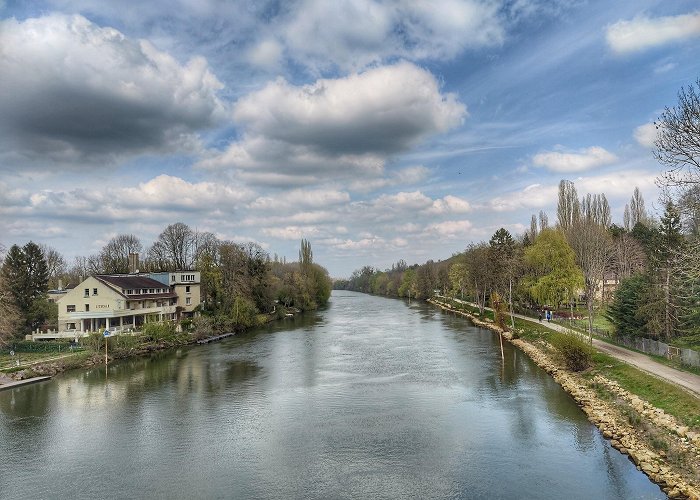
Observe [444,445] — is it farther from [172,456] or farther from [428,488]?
[172,456]

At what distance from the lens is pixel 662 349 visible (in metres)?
29.5

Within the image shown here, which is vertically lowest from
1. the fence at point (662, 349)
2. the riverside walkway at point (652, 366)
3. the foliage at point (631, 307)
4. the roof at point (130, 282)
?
the riverside walkway at point (652, 366)

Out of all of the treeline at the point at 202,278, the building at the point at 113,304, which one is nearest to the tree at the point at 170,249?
the treeline at the point at 202,278

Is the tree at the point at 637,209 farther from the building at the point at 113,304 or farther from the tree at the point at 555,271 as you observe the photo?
the building at the point at 113,304

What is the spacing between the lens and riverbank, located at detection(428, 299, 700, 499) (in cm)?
1606

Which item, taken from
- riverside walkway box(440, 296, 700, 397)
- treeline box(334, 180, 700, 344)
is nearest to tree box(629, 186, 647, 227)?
treeline box(334, 180, 700, 344)

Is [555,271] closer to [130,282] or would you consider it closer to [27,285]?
[130,282]

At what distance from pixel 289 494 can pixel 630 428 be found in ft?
48.8

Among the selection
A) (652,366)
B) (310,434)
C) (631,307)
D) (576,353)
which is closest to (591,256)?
(631,307)

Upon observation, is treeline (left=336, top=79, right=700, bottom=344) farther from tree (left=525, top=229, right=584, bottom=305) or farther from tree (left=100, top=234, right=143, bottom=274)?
tree (left=100, top=234, right=143, bottom=274)

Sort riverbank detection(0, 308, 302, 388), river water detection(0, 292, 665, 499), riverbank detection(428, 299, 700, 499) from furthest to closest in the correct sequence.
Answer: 1. riverbank detection(0, 308, 302, 388)
2. river water detection(0, 292, 665, 499)
3. riverbank detection(428, 299, 700, 499)

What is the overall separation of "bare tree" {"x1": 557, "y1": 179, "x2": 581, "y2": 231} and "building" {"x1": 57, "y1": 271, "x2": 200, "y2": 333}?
61.9 m

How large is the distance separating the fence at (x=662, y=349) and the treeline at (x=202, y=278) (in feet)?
140

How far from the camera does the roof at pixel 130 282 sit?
173 ft
